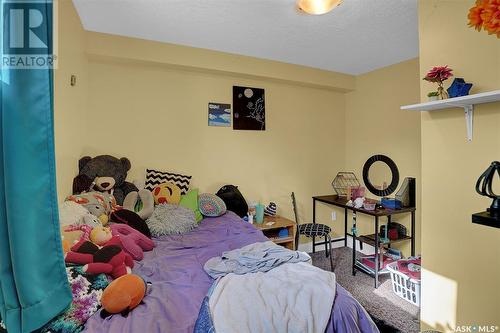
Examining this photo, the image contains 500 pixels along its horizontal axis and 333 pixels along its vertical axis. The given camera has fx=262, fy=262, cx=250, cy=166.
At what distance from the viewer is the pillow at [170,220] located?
2026 millimetres

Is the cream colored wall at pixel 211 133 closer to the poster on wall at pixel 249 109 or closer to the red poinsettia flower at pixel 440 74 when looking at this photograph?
the poster on wall at pixel 249 109

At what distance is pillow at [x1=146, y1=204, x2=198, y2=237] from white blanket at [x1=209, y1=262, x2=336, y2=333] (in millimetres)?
938

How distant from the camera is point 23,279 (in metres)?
0.71

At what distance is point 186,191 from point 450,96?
2.26 metres

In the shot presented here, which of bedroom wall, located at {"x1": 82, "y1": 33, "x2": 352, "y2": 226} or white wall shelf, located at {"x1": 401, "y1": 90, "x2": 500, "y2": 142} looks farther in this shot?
bedroom wall, located at {"x1": 82, "y1": 33, "x2": 352, "y2": 226}

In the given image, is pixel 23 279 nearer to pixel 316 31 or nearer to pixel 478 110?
pixel 478 110

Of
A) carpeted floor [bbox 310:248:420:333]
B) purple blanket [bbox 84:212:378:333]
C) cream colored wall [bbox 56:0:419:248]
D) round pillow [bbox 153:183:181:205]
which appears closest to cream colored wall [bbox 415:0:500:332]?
carpeted floor [bbox 310:248:420:333]

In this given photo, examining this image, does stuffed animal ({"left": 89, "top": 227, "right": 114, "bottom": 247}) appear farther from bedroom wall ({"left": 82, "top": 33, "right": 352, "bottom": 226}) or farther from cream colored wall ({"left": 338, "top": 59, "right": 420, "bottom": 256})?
cream colored wall ({"left": 338, "top": 59, "right": 420, "bottom": 256})

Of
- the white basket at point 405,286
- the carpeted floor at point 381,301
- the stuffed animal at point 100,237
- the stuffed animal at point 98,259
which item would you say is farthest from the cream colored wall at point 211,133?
the stuffed animal at point 98,259

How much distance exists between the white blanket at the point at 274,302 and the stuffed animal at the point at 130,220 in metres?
0.92

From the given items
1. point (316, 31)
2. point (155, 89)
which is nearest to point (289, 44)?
point (316, 31)

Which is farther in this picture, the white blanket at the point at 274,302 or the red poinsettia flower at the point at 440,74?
the red poinsettia flower at the point at 440,74

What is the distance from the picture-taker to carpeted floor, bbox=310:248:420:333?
1.96 m

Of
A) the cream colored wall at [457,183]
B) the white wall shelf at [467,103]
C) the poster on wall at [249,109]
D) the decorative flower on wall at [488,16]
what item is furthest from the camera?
the poster on wall at [249,109]
